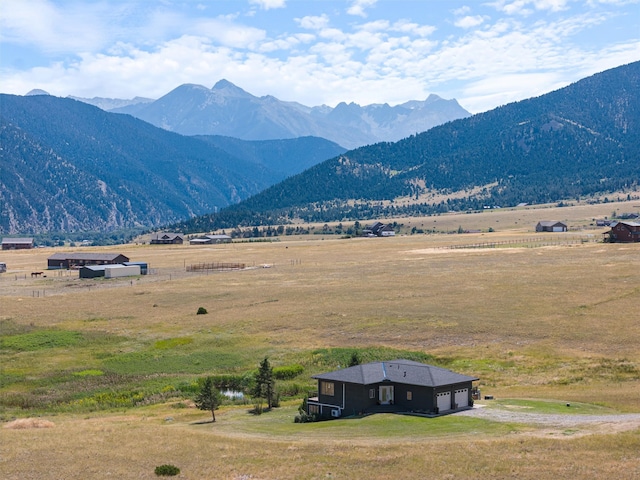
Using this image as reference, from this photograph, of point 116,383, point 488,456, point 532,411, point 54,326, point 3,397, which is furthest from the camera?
point 54,326

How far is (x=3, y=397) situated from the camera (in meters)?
55.3

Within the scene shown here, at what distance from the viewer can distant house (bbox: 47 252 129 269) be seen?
15061 cm

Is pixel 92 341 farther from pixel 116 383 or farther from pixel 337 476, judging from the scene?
pixel 337 476

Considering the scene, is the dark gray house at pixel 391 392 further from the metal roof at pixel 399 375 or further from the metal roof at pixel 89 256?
the metal roof at pixel 89 256

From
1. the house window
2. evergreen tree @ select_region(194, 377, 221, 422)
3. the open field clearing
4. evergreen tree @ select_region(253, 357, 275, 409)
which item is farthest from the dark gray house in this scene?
evergreen tree @ select_region(194, 377, 221, 422)

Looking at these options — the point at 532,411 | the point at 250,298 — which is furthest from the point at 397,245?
the point at 532,411

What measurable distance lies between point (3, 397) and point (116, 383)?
8.10 meters

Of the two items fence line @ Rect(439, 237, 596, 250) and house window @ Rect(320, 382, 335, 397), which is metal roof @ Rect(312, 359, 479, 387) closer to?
house window @ Rect(320, 382, 335, 397)

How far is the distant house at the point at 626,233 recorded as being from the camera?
15125 centimetres

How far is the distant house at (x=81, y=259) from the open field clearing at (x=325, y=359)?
2094 centimetres

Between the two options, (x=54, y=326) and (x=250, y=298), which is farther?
(x=250, y=298)

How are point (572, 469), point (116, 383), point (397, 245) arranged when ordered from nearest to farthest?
point (572, 469) < point (116, 383) < point (397, 245)

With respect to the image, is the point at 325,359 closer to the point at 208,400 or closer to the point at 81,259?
the point at 208,400

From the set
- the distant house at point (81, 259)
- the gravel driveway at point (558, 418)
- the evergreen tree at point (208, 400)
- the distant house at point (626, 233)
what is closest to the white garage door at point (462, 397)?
the gravel driveway at point (558, 418)
